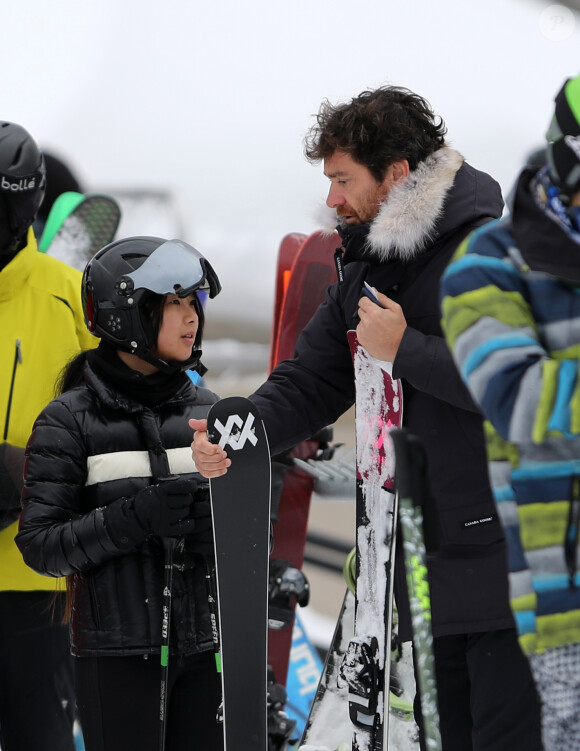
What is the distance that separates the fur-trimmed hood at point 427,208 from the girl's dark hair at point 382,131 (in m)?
0.06

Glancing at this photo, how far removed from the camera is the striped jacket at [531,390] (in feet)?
4.09

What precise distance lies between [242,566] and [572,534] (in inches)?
32.0

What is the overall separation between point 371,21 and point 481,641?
552 cm

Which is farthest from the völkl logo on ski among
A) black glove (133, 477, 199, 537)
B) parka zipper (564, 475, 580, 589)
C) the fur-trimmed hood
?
Result: parka zipper (564, 475, 580, 589)

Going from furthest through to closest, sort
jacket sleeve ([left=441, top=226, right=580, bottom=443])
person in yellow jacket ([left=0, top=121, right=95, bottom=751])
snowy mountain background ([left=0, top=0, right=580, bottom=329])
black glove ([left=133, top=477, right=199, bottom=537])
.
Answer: snowy mountain background ([left=0, top=0, right=580, bottom=329]) < person in yellow jacket ([left=0, top=121, right=95, bottom=751]) < black glove ([left=133, top=477, right=199, bottom=537]) < jacket sleeve ([left=441, top=226, right=580, bottom=443])

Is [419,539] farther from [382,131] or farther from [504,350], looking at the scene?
[382,131]

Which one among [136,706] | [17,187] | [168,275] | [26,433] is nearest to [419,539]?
[136,706]

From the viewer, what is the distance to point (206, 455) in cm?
185

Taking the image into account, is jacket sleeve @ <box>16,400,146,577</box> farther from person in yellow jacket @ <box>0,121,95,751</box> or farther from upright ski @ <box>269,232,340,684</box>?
upright ski @ <box>269,232,340,684</box>

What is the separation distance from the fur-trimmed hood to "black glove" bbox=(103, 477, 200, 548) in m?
0.54

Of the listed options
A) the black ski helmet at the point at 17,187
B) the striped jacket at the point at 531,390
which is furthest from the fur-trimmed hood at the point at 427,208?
the black ski helmet at the point at 17,187

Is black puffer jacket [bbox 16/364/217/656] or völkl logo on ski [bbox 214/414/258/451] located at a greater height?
völkl logo on ski [bbox 214/414/258/451]

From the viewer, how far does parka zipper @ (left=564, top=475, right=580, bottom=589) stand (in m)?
1.25

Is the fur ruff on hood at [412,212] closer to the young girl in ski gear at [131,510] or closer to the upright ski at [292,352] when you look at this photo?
the young girl in ski gear at [131,510]
